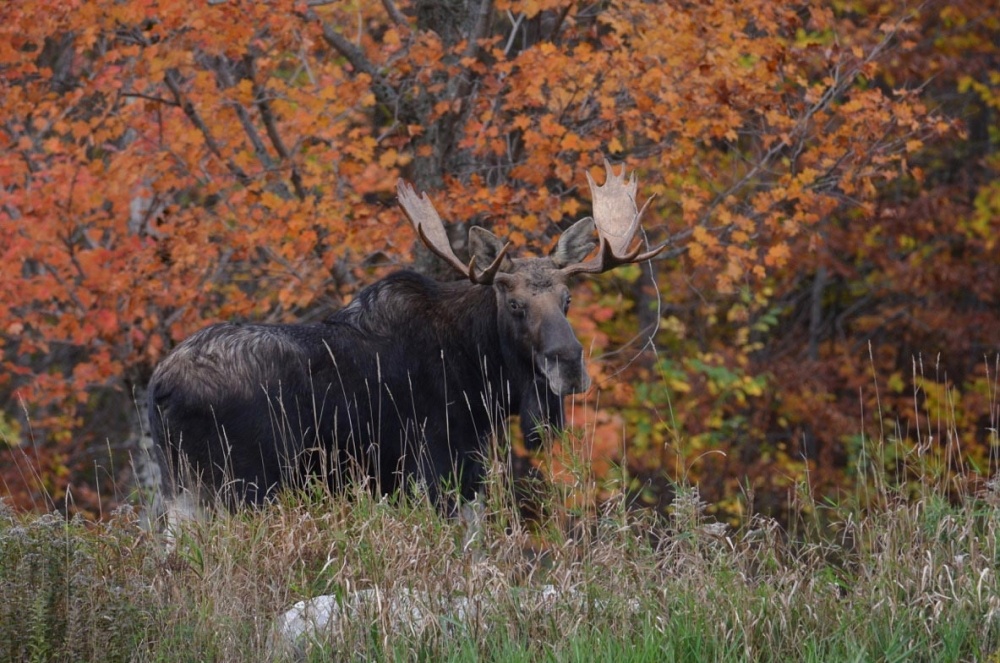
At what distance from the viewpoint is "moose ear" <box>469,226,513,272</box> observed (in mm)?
8188

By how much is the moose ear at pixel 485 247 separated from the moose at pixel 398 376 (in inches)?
0.4

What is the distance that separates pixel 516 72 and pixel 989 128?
9.15m

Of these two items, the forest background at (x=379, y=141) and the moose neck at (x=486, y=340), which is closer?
the moose neck at (x=486, y=340)

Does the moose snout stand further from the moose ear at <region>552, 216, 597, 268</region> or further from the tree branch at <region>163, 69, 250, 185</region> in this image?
the tree branch at <region>163, 69, 250, 185</region>

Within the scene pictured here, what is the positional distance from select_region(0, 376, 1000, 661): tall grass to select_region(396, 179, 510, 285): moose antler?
2243 mm

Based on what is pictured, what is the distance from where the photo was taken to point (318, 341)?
7.71m

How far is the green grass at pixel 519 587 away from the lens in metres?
5.34

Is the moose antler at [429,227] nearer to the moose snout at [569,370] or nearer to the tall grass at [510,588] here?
the moose snout at [569,370]

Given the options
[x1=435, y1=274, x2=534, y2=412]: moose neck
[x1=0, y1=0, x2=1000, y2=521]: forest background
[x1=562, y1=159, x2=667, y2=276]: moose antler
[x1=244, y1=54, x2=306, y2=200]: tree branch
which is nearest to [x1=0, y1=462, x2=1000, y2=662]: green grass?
[x1=0, y1=0, x2=1000, y2=521]: forest background

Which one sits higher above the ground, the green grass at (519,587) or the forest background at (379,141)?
the forest background at (379,141)

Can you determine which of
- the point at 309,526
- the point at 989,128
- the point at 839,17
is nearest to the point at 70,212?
the point at 309,526

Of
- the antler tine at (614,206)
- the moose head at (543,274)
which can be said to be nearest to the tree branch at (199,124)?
the moose head at (543,274)

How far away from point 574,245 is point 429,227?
867 millimetres

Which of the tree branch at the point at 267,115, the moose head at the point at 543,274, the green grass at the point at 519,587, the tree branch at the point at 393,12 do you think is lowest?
the green grass at the point at 519,587
